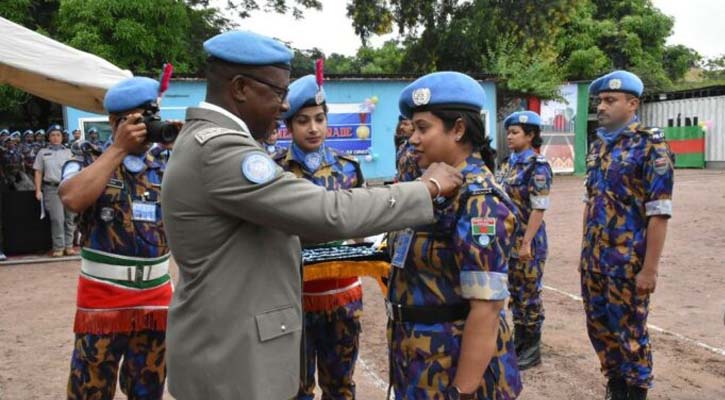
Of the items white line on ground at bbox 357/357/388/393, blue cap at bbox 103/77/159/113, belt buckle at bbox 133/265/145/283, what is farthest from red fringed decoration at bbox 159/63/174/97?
white line on ground at bbox 357/357/388/393

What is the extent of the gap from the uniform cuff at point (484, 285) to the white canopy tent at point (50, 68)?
4347 mm

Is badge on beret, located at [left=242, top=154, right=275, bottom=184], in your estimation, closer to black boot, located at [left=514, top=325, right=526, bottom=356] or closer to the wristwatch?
the wristwatch

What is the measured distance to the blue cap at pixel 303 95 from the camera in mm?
3551

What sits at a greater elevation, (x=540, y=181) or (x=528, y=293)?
(x=540, y=181)

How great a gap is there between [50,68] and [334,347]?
12.2 ft

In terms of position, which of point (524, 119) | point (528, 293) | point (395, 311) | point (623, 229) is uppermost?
point (524, 119)

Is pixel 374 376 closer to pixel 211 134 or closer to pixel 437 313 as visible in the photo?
pixel 437 313

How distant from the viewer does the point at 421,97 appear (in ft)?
7.45

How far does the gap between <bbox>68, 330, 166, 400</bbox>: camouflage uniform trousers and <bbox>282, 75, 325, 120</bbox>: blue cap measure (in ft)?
4.70

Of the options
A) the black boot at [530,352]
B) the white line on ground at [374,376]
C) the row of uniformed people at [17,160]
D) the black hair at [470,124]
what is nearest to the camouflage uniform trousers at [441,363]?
the black hair at [470,124]

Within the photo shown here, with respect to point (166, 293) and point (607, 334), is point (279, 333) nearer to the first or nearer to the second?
point (166, 293)

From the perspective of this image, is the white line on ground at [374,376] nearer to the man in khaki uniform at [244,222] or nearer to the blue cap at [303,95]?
the blue cap at [303,95]

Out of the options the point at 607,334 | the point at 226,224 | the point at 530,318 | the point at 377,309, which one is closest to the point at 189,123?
the point at 226,224

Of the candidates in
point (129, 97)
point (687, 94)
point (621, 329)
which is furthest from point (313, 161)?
point (687, 94)
